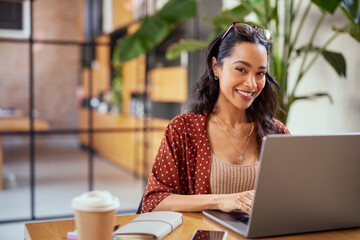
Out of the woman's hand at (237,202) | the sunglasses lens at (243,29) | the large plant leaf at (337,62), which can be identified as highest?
the sunglasses lens at (243,29)

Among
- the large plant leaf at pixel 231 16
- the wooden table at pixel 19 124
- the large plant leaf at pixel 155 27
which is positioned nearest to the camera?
the large plant leaf at pixel 231 16

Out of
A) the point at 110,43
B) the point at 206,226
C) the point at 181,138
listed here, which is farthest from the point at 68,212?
the point at 206,226

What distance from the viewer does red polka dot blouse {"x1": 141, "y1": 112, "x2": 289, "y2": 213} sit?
166cm

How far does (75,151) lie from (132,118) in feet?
3.27

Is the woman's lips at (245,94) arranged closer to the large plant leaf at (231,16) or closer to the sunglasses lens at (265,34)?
the sunglasses lens at (265,34)

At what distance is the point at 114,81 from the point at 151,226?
3739mm

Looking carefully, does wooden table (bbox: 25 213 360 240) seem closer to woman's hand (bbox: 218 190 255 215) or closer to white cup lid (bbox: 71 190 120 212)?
woman's hand (bbox: 218 190 255 215)

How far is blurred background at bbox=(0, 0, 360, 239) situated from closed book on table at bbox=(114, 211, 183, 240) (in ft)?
5.68

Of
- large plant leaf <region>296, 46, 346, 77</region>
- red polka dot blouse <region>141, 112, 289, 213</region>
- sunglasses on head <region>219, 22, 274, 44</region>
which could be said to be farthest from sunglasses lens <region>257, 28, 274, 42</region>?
large plant leaf <region>296, 46, 346, 77</region>

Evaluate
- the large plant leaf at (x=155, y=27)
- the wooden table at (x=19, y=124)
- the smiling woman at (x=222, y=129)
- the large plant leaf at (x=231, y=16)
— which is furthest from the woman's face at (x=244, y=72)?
the wooden table at (x=19, y=124)

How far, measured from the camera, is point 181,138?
1.75 meters

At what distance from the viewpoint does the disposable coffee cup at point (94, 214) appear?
3.16 feet

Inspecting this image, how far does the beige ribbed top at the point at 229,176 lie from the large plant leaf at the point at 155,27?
7.17 ft

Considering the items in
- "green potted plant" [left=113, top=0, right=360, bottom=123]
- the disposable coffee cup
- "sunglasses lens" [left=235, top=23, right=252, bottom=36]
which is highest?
"green potted plant" [left=113, top=0, right=360, bottom=123]
